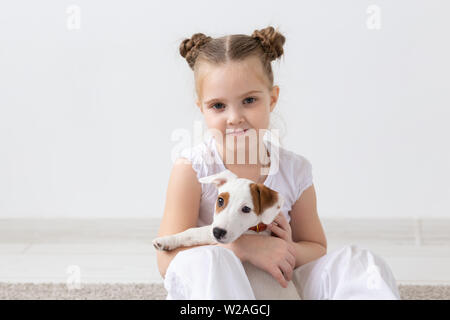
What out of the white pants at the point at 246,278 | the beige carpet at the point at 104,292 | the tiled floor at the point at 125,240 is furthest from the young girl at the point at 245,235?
the tiled floor at the point at 125,240

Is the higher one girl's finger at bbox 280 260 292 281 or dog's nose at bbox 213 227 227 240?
dog's nose at bbox 213 227 227 240

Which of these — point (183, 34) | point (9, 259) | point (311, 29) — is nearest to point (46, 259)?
point (9, 259)

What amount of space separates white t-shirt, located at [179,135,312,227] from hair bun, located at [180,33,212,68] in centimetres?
17

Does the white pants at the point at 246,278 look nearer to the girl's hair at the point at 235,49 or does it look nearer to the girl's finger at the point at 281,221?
the girl's finger at the point at 281,221

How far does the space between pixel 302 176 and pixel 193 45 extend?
37 cm

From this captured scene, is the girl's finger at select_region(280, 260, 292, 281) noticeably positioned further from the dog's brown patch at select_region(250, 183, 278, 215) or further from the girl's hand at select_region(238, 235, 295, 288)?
the dog's brown patch at select_region(250, 183, 278, 215)

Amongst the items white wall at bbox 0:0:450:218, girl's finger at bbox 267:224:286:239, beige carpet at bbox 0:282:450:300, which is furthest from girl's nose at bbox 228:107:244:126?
white wall at bbox 0:0:450:218

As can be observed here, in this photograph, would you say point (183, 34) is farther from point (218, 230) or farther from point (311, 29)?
point (218, 230)

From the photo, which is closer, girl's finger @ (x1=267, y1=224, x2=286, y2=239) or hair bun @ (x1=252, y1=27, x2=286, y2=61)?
girl's finger @ (x1=267, y1=224, x2=286, y2=239)

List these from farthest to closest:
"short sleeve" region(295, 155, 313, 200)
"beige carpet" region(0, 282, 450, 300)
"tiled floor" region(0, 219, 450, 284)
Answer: "tiled floor" region(0, 219, 450, 284) → "beige carpet" region(0, 282, 450, 300) → "short sleeve" region(295, 155, 313, 200)

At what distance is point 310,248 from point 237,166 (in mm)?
223

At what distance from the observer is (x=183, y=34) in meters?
1.88

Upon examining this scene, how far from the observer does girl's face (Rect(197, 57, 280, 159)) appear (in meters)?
1.05

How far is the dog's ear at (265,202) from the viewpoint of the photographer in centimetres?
90
